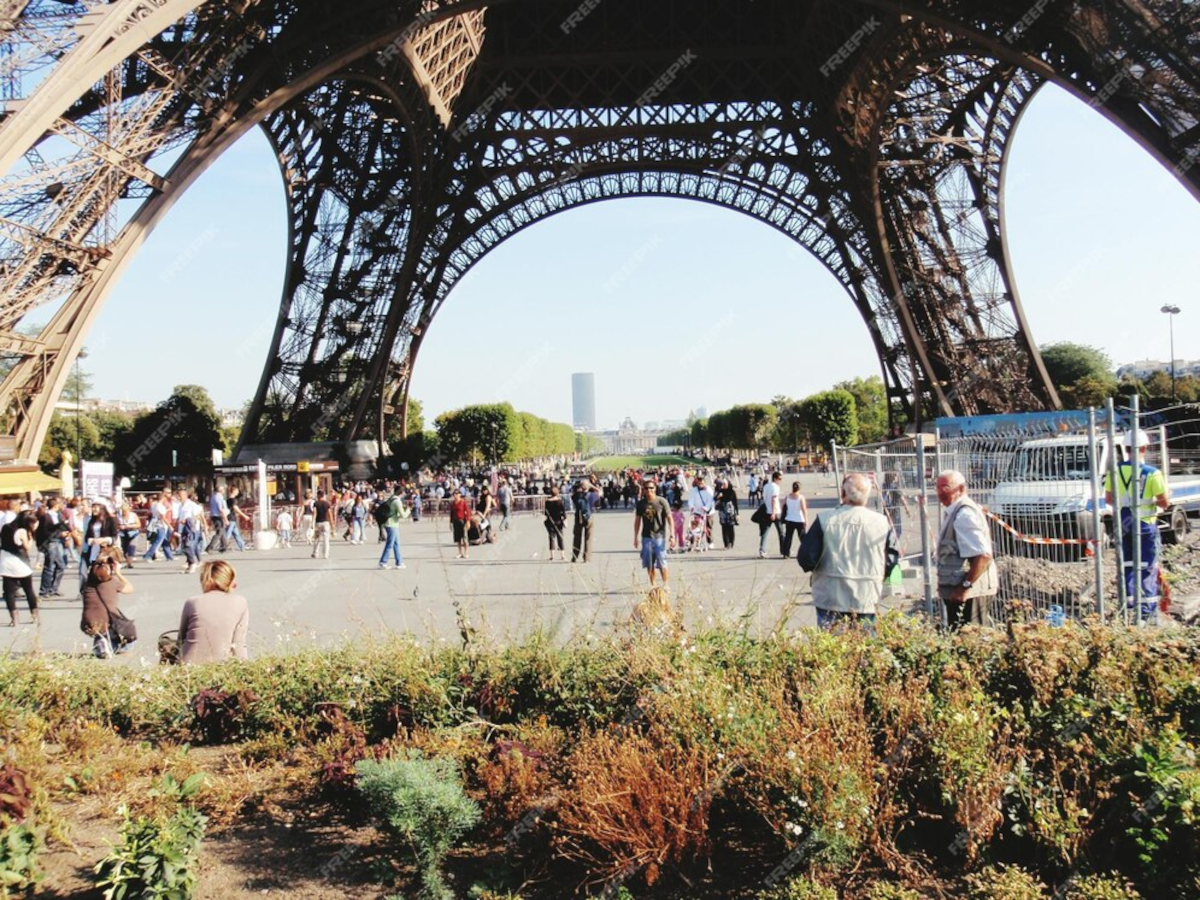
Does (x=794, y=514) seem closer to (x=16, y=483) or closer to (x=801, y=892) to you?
(x=801, y=892)

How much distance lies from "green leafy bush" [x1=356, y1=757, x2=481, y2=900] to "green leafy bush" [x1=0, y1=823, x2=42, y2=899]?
1.35m

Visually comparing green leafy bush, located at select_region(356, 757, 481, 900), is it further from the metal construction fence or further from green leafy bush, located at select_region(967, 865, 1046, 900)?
the metal construction fence

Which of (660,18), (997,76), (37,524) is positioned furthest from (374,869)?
(660,18)

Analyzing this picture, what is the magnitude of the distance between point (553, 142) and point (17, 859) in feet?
113

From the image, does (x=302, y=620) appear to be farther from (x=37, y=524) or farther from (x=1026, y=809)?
(x=1026, y=809)

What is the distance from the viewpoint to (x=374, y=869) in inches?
153

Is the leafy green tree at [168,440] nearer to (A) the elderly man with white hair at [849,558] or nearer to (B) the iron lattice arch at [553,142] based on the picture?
(B) the iron lattice arch at [553,142]

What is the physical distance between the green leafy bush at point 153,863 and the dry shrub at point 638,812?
1.49 m

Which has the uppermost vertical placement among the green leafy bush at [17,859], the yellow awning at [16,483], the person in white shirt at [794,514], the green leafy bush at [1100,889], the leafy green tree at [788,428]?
the leafy green tree at [788,428]

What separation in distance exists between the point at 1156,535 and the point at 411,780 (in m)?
8.33

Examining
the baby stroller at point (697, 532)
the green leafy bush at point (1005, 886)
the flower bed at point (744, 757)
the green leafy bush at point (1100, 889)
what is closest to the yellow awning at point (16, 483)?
the baby stroller at point (697, 532)

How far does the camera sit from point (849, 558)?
621 centimetres

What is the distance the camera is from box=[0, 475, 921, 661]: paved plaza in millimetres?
7918

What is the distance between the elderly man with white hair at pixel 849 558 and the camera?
6184 millimetres
